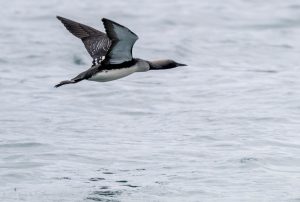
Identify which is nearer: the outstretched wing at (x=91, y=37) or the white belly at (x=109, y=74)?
the white belly at (x=109, y=74)

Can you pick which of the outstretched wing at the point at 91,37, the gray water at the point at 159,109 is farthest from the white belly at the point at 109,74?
the gray water at the point at 159,109

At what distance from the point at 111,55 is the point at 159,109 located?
4.88 metres

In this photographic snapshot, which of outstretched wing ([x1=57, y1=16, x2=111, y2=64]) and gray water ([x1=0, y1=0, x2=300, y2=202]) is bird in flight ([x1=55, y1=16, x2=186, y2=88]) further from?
gray water ([x1=0, y1=0, x2=300, y2=202])

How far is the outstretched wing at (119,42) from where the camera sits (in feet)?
42.8

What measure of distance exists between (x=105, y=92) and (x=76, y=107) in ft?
5.35

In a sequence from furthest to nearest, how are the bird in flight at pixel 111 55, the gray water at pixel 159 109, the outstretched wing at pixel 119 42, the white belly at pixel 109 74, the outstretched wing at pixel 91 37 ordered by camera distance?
1. the outstretched wing at pixel 91 37
2. the white belly at pixel 109 74
3. the gray water at pixel 159 109
4. the bird in flight at pixel 111 55
5. the outstretched wing at pixel 119 42

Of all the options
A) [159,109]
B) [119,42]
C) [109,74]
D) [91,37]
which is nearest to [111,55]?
[109,74]

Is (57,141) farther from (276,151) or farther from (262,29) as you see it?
(262,29)

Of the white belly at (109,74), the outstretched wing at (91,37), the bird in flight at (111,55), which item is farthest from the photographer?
the outstretched wing at (91,37)

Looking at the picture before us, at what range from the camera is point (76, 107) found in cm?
1883

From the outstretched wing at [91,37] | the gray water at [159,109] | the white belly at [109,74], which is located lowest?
the gray water at [159,109]

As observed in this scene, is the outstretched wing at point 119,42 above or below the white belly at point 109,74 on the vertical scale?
above

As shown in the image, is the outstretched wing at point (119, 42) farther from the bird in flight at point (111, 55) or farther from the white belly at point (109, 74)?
the white belly at point (109, 74)

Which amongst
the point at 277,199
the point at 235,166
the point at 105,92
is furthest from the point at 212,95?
the point at 277,199
